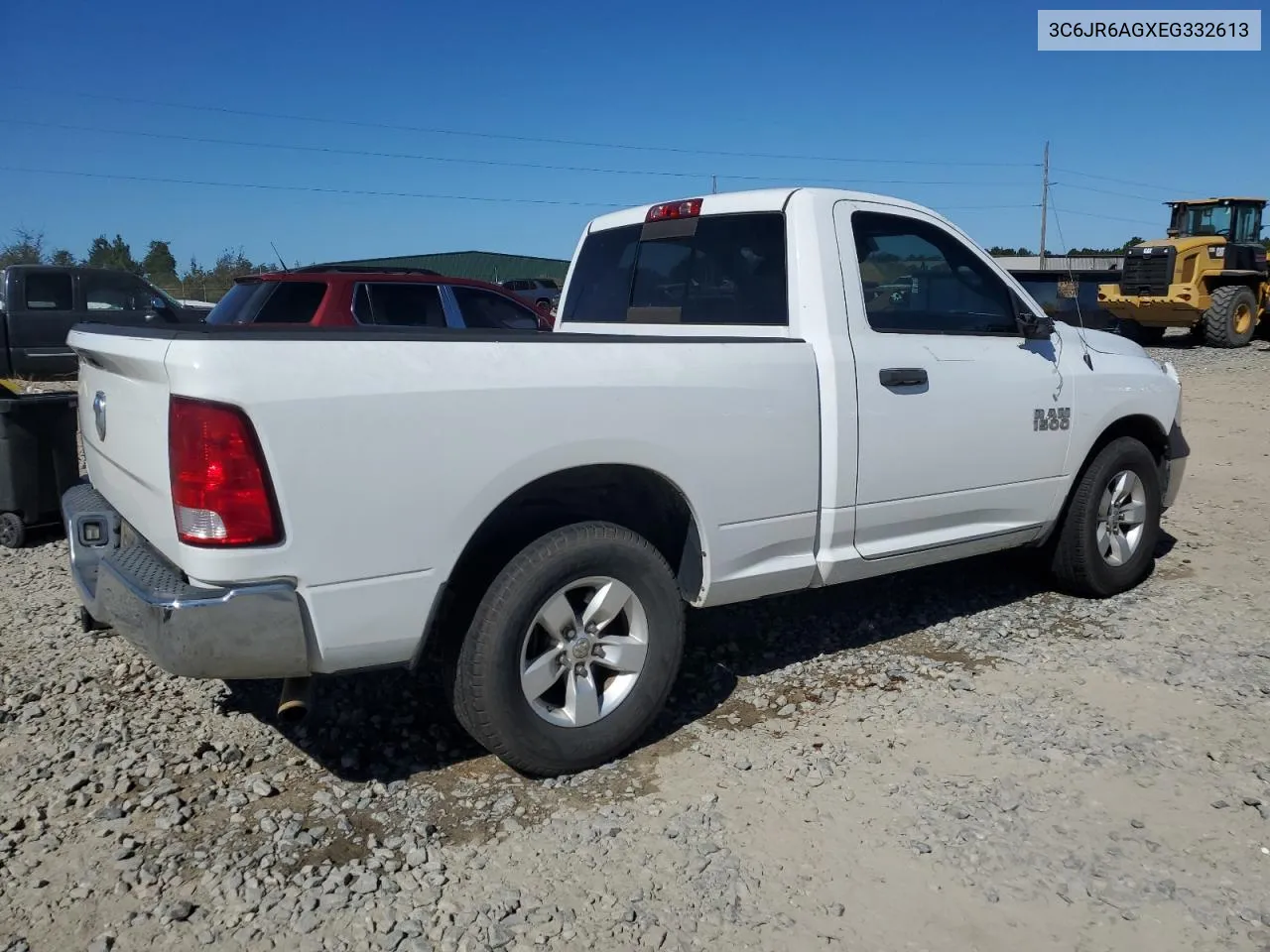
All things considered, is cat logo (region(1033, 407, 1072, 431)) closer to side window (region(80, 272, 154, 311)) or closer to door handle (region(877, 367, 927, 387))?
door handle (region(877, 367, 927, 387))

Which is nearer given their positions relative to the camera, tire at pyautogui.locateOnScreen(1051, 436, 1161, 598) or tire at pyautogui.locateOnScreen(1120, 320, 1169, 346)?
tire at pyautogui.locateOnScreen(1051, 436, 1161, 598)

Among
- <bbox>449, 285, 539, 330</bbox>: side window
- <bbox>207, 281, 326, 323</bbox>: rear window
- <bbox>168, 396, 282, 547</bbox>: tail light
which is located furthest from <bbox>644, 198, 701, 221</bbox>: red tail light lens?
<bbox>449, 285, 539, 330</bbox>: side window

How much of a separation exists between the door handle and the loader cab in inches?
776

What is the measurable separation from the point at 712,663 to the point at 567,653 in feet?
4.07

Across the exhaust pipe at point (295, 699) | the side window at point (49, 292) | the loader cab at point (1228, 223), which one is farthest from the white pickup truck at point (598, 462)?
the loader cab at point (1228, 223)

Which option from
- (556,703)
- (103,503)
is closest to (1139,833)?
(556,703)

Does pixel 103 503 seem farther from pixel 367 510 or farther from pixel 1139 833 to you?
pixel 1139 833

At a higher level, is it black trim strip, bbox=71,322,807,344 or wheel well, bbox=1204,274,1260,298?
wheel well, bbox=1204,274,1260,298

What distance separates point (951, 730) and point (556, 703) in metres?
1.48

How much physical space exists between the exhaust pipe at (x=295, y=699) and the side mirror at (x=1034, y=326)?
11.1 ft

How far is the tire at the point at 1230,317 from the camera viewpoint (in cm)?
1959

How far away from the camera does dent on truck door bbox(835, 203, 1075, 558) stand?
4102 millimetres

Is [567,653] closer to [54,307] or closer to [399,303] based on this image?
[399,303]

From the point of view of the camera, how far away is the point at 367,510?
2941 millimetres
